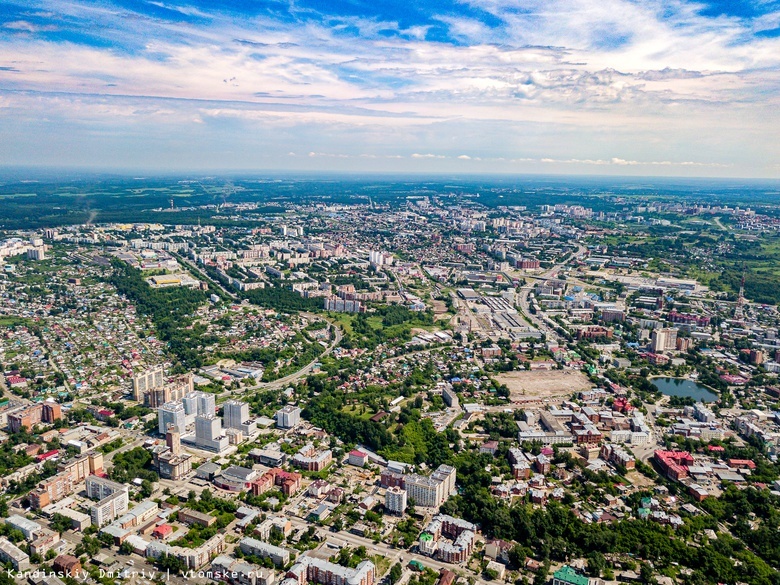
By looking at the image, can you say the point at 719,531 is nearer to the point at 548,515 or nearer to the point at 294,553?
the point at 548,515

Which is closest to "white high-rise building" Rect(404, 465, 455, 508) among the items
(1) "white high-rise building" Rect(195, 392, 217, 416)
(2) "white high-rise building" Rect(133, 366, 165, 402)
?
(1) "white high-rise building" Rect(195, 392, 217, 416)

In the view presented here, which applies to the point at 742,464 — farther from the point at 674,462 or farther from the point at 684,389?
the point at 684,389

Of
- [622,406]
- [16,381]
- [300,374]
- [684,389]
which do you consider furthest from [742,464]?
[16,381]

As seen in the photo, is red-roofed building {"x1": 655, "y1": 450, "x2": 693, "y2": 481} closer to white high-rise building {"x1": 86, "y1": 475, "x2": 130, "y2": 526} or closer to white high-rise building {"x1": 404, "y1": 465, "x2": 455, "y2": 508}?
white high-rise building {"x1": 404, "y1": 465, "x2": 455, "y2": 508}

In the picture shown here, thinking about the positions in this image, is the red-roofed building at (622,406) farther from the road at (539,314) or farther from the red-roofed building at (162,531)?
the red-roofed building at (162,531)

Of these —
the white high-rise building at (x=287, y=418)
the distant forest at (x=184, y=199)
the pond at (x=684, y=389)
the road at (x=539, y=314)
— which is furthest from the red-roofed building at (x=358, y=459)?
the distant forest at (x=184, y=199)

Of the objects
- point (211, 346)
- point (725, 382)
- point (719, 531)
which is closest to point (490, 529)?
point (719, 531)
